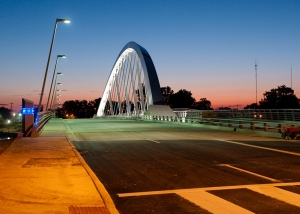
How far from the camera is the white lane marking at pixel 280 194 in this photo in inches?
325

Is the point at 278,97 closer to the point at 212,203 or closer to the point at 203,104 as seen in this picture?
the point at 203,104

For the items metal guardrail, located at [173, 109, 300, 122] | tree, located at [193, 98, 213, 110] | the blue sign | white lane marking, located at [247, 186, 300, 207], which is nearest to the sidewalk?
white lane marking, located at [247, 186, 300, 207]

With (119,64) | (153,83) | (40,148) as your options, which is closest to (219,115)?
(153,83)

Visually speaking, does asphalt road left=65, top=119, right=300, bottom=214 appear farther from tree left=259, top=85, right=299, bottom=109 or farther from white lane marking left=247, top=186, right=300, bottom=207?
tree left=259, top=85, right=299, bottom=109

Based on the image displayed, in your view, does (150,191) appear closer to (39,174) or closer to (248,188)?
(248,188)

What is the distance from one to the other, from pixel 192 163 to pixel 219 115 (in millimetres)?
58245

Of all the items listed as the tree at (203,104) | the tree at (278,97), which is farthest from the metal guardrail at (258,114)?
the tree at (203,104)

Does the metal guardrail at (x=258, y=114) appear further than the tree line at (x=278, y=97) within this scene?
No

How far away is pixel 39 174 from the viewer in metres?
10.8

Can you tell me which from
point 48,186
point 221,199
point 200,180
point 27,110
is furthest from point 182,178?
point 27,110

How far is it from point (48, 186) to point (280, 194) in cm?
510

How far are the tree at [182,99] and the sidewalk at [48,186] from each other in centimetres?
15396

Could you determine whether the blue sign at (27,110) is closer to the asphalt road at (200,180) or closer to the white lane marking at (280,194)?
the asphalt road at (200,180)

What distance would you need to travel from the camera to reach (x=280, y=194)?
28.9 feet
